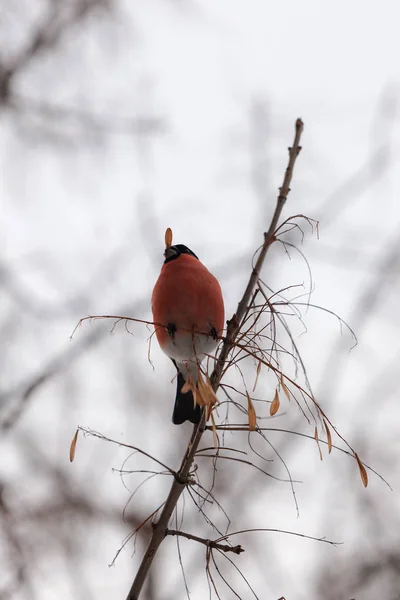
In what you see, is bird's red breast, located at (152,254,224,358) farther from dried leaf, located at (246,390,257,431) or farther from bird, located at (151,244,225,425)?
dried leaf, located at (246,390,257,431)

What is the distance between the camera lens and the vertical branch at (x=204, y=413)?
1196 millimetres

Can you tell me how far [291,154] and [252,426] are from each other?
1.83ft

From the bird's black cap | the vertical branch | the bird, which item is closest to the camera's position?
the vertical branch

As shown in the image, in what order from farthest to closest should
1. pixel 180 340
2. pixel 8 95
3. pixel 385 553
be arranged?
pixel 385 553
pixel 8 95
pixel 180 340

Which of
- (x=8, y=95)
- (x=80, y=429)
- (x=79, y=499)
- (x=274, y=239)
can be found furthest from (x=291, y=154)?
(x=79, y=499)

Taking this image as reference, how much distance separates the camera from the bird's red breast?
76.0 inches

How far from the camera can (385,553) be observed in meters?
4.75

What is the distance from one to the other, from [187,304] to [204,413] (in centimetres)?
74

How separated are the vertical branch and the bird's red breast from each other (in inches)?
22.6

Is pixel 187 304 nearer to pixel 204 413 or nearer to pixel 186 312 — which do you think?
pixel 186 312

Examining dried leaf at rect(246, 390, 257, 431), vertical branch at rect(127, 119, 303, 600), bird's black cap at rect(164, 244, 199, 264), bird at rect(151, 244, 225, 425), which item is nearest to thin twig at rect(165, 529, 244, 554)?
vertical branch at rect(127, 119, 303, 600)

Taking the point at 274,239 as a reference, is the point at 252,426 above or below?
below

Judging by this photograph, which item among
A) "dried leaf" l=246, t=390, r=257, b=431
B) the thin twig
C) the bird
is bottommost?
the thin twig

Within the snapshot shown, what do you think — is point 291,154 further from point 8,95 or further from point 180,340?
point 8,95
